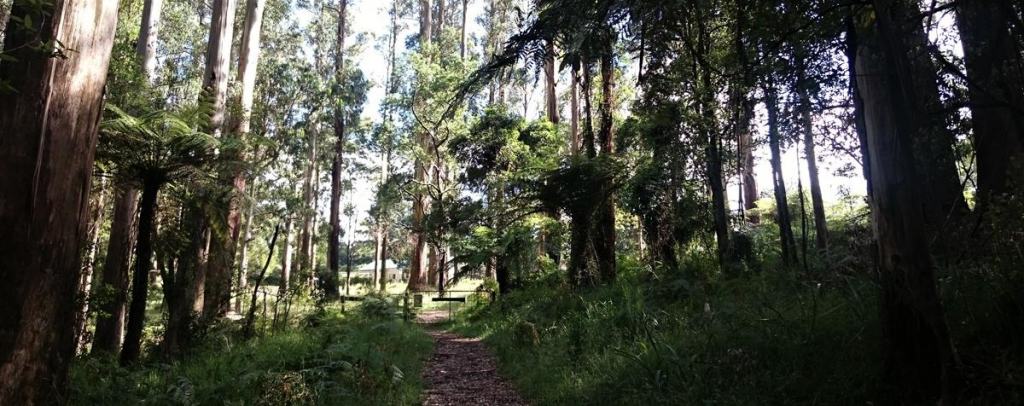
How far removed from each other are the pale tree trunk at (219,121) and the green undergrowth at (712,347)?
5184 millimetres

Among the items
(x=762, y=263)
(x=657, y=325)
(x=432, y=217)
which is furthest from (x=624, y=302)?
(x=432, y=217)

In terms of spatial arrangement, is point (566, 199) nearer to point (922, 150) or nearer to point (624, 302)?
point (624, 302)

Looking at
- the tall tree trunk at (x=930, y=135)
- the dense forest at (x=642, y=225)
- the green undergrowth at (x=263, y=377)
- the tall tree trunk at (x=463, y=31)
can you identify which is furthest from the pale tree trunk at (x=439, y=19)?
the tall tree trunk at (x=930, y=135)

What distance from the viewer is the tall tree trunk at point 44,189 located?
145 inches

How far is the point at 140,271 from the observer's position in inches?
264

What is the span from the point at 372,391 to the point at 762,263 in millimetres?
5544

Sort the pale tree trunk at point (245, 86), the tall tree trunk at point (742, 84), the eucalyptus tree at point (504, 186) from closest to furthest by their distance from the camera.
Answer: the tall tree trunk at point (742, 84) < the pale tree trunk at point (245, 86) < the eucalyptus tree at point (504, 186)

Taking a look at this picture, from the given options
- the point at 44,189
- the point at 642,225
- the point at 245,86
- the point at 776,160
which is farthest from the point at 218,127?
the point at 776,160

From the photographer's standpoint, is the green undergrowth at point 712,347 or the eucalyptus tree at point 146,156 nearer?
the green undergrowth at point 712,347

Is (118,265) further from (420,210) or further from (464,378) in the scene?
(420,210)

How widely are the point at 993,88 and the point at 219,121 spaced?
10833mm

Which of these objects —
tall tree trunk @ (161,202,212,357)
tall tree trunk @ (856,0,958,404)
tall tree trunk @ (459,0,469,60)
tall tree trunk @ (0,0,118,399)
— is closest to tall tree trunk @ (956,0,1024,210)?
tall tree trunk @ (856,0,958,404)

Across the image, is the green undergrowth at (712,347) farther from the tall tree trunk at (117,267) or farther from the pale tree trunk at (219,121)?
the tall tree trunk at (117,267)

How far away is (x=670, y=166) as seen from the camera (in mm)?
9195
